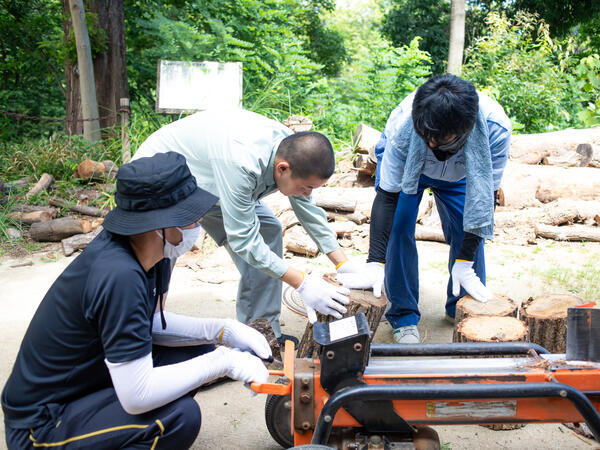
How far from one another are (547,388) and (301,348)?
1500mm

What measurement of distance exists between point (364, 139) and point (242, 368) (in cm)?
537

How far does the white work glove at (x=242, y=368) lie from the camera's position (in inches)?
70.6

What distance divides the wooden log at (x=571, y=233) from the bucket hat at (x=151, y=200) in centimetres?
478

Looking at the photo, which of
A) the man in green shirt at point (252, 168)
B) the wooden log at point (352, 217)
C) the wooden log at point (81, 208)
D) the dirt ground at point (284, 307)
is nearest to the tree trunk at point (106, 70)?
the wooden log at point (81, 208)

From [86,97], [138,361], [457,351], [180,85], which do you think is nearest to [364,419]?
[457,351]

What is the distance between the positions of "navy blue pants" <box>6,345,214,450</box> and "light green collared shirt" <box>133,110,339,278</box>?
0.91 meters

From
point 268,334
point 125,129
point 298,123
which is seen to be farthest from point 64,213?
point 268,334

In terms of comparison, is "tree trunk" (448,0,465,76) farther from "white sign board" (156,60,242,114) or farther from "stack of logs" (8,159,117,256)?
"stack of logs" (8,159,117,256)

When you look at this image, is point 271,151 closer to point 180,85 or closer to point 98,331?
point 98,331

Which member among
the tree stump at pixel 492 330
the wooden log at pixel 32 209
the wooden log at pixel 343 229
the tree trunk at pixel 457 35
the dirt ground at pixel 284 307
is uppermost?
the tree trunk at pixel 457 35

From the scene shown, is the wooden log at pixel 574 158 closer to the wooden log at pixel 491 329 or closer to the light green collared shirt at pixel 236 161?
the wooden log at pixel 491 329

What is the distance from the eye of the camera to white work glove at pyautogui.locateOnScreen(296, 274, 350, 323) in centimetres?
246

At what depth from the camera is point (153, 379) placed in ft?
5.27

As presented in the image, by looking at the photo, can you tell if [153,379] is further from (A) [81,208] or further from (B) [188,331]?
(A) [81,208]
